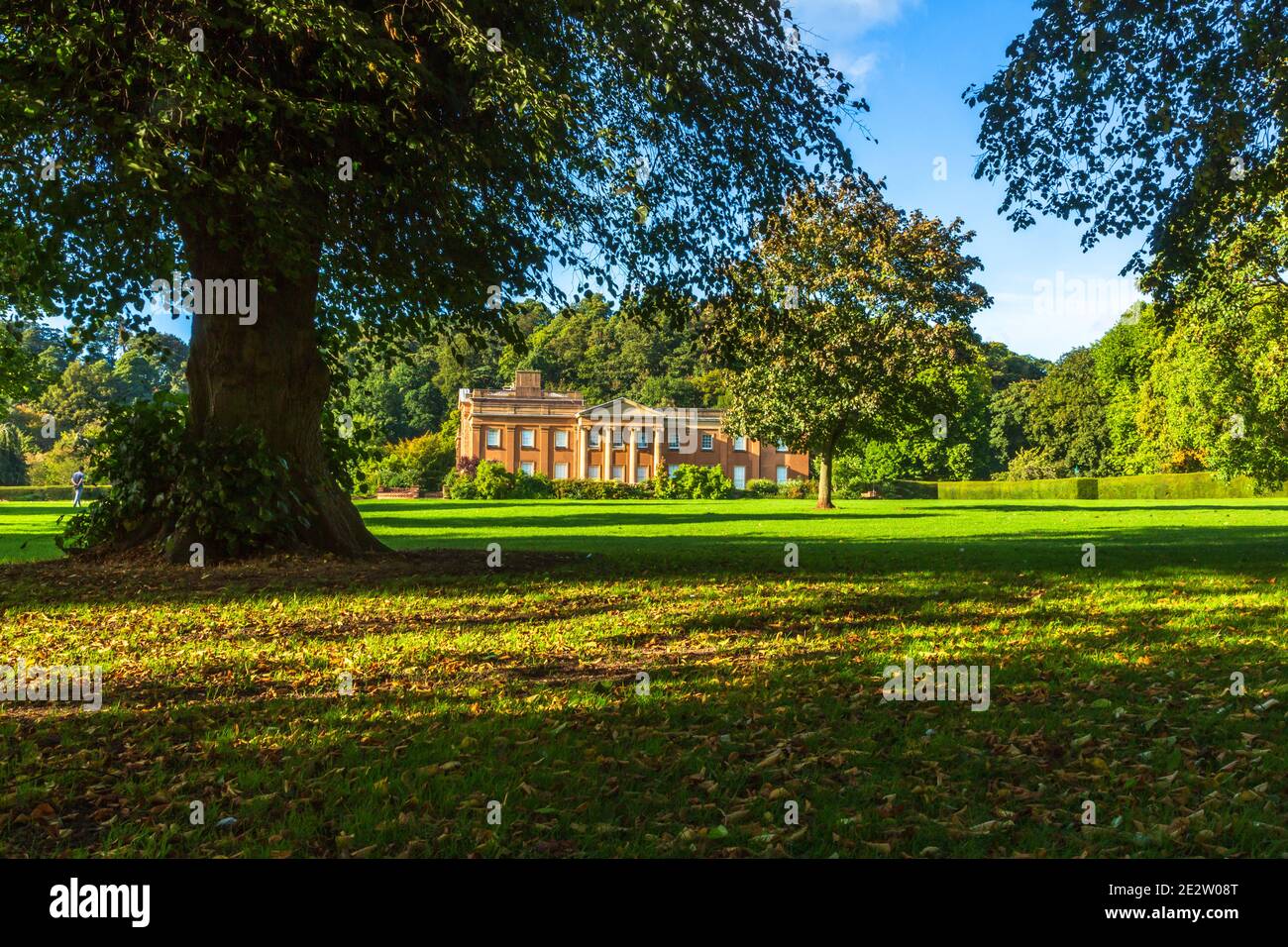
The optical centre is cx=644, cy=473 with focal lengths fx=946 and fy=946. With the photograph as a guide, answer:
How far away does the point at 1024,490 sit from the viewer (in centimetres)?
6003

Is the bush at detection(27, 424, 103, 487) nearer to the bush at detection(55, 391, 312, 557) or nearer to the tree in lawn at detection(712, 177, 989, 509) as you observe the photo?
the tree in lawn at detection(712, 177, 989, 509)

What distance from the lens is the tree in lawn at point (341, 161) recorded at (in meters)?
9.63

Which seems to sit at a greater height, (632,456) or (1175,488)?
(632,456)

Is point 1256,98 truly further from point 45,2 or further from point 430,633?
point 45,2

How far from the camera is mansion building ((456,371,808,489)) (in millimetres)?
66938

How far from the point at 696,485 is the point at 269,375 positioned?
45348 millimetres

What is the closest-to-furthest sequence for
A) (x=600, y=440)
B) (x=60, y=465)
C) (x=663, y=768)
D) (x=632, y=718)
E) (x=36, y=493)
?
1. (x=663, y=768)
2. (x=632, y=718)
3. (x=36, y=493)
4. (x=60, y=465)
5. (x=600, y=440)

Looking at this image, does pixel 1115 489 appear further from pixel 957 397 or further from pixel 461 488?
pixel 461 488

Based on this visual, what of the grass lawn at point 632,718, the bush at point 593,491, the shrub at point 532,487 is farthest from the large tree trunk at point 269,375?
the bush at point 593,491

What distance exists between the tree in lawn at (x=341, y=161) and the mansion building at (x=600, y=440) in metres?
52.4

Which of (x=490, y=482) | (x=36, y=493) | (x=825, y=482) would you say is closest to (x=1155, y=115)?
(x=825, y=482)

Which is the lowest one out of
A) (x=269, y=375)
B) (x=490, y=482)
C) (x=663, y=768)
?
(x=663, y=768)

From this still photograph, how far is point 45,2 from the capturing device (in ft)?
32.7
